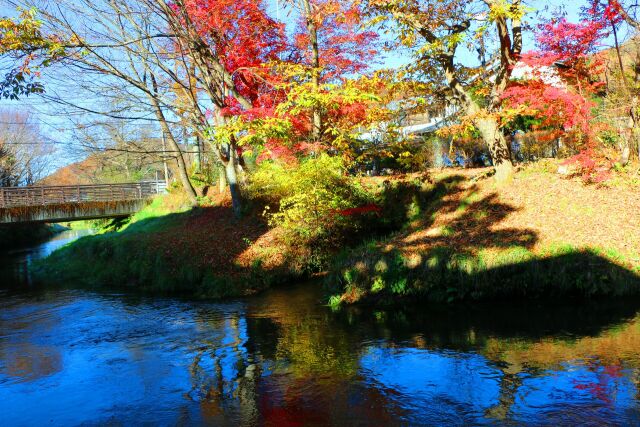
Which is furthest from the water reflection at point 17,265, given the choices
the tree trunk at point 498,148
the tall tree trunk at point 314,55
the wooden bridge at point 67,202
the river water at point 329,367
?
the tree trunk at point 498,148

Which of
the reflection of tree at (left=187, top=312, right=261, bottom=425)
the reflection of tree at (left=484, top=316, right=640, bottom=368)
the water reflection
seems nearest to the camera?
the reflection of tree at (left=187, top=312, right=261, bottom=425)

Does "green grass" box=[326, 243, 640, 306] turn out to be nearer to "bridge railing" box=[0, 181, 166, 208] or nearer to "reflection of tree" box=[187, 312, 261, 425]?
"reflection of tree" box=[187, 312, 261, 425]

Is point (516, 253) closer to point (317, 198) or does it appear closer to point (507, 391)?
point (507, 391)

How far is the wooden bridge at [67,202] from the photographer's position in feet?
77.6

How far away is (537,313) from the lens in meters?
10.1

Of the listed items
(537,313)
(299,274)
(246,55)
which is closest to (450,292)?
(537,313)

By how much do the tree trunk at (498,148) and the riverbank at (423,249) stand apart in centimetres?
40

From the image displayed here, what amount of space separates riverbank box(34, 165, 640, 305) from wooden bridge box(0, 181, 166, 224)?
12.4 ft

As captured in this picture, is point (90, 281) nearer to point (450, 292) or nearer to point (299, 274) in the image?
point (299, 274)

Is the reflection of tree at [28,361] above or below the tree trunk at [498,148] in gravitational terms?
below

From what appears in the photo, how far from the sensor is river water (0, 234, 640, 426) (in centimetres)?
621

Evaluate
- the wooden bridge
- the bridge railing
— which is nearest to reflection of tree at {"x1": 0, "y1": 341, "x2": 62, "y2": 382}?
the wooden bridge

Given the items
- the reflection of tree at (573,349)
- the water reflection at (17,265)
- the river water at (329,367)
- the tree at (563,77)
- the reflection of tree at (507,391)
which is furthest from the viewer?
the water reflection at (17,265)

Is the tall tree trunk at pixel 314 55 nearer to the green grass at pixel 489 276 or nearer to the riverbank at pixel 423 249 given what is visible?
the riverbank at pixel 423 249
